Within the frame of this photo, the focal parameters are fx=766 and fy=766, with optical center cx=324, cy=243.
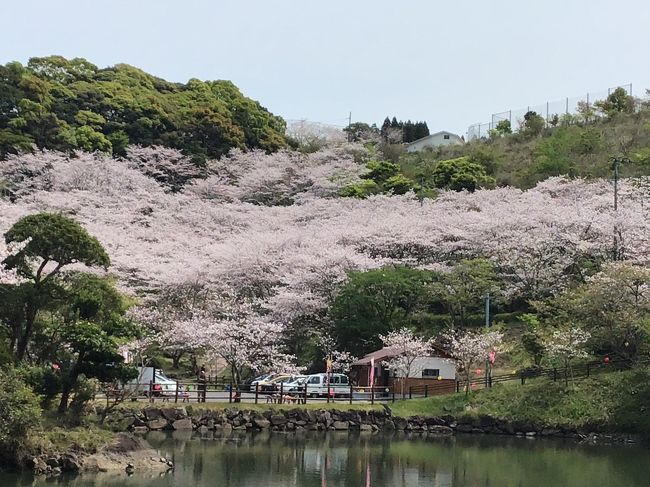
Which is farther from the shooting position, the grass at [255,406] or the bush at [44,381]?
the grass at [255,406]

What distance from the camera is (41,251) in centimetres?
2023

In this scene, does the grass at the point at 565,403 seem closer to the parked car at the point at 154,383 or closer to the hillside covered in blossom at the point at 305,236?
the hillside covered in blossom at the point at 305,236

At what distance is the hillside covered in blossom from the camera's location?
35.4 m

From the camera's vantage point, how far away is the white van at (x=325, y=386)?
98.2ft

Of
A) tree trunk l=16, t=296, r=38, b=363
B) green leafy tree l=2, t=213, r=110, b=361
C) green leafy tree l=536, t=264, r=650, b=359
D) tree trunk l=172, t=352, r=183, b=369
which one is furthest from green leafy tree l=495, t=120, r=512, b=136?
tree trunk l=16, t=296, r=38, b=363

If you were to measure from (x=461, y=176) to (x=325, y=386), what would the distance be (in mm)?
26267

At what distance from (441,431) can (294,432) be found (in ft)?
18.2

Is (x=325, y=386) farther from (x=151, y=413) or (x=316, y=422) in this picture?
(x=151, y=413)

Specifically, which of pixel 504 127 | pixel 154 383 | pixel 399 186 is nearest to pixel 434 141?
pixel 504 127

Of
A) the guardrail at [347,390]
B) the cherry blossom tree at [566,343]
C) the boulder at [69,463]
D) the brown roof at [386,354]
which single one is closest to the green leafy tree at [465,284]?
the brown roof at [386,354]

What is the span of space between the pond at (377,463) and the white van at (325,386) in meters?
3.12

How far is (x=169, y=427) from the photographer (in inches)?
1024

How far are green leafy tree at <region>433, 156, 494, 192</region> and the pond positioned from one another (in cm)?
2849

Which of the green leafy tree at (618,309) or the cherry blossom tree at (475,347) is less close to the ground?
the green leafy tree at (618,309)
